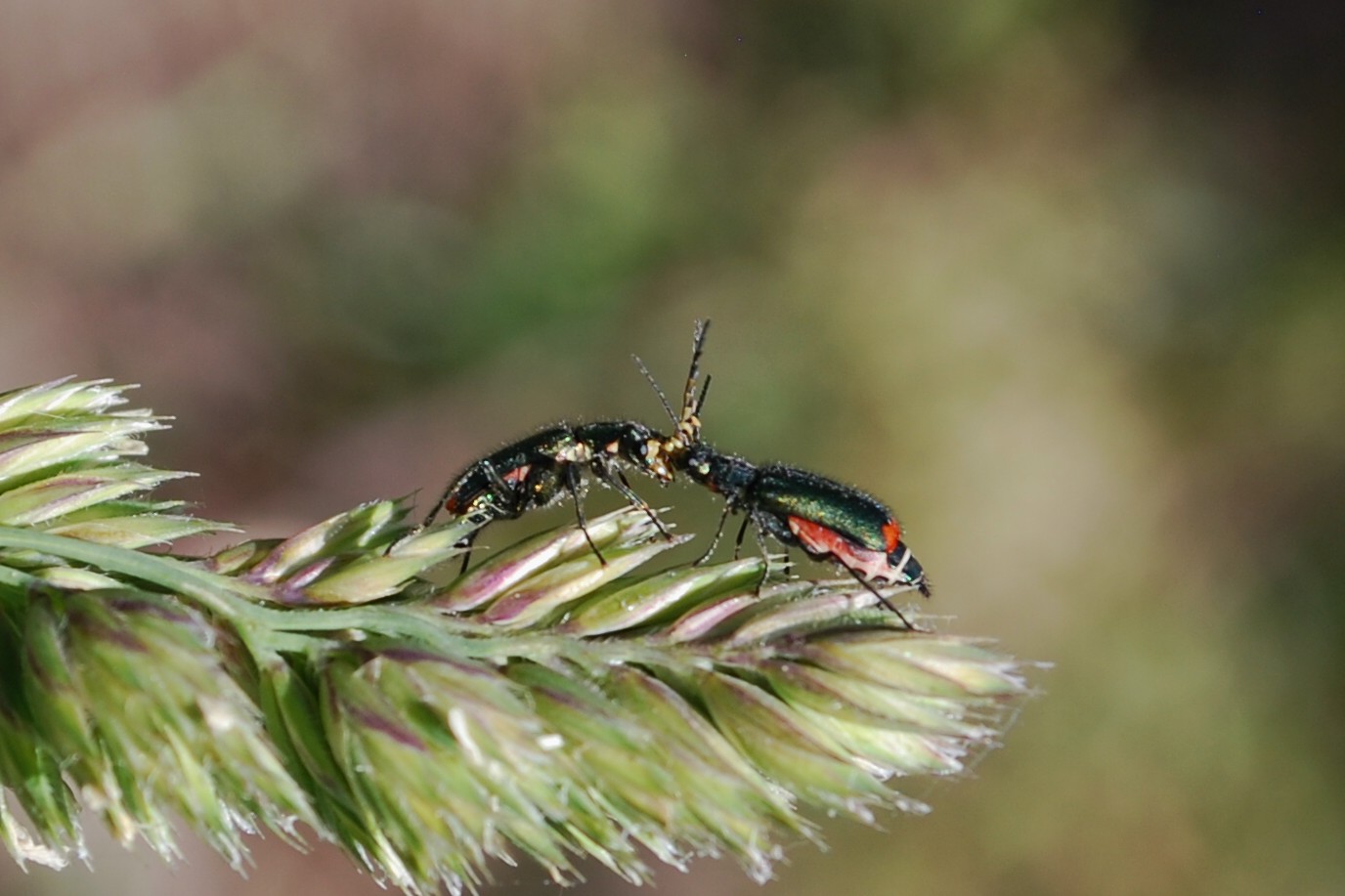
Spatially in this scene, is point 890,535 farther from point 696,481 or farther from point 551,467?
point 551,467

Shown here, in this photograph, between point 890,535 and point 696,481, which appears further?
point 696,481

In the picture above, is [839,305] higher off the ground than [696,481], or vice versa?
[839,305]

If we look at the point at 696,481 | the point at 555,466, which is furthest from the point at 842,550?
the point at 555,466

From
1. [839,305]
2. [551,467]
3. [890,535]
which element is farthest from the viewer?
[839,305]

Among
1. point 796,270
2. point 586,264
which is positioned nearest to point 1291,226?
point 796,270

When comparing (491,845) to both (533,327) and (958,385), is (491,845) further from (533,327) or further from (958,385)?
(958,385)

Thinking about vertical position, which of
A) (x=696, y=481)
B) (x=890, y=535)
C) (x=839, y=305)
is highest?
(x=839, y=305)

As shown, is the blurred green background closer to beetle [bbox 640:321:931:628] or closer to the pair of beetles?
the pair of beetles
